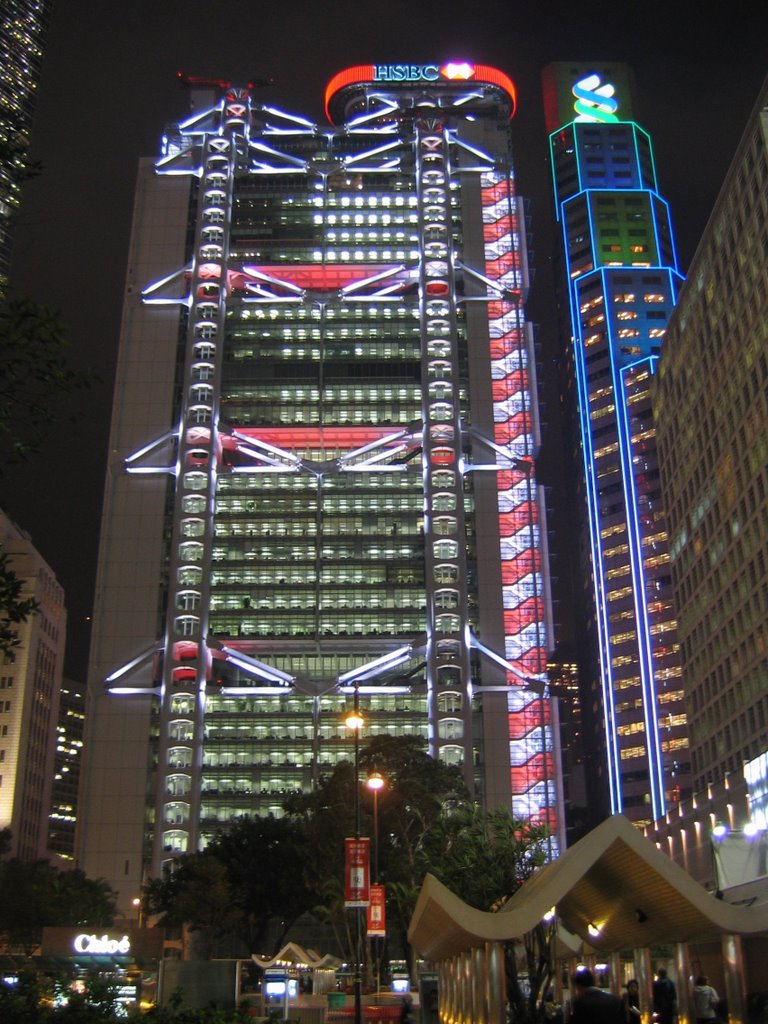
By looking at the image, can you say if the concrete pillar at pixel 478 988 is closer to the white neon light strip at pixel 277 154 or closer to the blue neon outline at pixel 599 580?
the blue neon outline at pixel 599 580

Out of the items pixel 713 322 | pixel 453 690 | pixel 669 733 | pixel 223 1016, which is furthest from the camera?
pixel 669 733

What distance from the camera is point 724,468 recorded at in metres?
103

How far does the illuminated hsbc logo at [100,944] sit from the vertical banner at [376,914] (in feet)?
37.2

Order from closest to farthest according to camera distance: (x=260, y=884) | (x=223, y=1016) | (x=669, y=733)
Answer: (x=223, y=1016) → (x=260, y=884) → (x=669, y=733)

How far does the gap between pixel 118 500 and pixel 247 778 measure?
39.2 m

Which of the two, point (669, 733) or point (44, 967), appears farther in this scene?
point (669, 733)

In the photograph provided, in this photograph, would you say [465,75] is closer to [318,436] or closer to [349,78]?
[349,78]

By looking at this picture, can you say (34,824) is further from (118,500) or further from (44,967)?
(44,967)

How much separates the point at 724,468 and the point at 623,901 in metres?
82.1

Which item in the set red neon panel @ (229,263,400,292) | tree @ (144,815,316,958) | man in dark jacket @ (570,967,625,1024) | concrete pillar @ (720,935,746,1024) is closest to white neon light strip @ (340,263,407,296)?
red neon panel @ (229,263,400,292)

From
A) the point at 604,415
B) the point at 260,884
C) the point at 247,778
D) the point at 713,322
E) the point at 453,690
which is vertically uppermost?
the point at 604,415

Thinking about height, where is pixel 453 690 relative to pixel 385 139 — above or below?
below

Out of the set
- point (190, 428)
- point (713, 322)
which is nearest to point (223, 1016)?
point (713, 322)

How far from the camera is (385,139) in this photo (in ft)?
559
